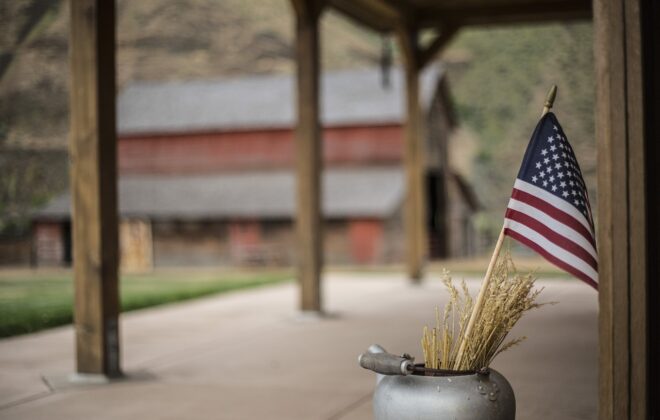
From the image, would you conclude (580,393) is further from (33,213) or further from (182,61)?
(182,61)

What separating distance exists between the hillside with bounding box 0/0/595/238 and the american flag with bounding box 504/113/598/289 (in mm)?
22179

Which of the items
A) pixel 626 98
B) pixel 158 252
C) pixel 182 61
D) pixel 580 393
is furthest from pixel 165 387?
pixel 182 61

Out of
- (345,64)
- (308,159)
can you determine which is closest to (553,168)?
(308,159)

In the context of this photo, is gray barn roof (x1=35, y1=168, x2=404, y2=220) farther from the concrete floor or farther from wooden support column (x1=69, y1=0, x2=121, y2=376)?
wooden support column (x1=69, y1=0, x2=121, y2=376)

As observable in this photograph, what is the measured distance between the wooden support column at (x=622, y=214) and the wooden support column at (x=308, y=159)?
7326 mm

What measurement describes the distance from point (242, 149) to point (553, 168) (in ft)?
95.8

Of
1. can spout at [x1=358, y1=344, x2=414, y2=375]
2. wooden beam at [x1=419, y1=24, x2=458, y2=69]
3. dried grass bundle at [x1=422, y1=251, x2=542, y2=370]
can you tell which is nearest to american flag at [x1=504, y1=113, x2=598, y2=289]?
dried grass bundle at [x1=422, y1=251, x2=542, y2=370]

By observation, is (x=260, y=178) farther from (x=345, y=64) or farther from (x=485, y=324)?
(x=345, y=64)

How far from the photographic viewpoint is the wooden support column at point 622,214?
14.7ft

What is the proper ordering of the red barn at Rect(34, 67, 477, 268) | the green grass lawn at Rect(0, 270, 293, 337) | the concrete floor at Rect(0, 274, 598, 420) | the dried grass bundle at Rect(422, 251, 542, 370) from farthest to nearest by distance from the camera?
the red barn at Rect(34, 67, 477, 268), the green grass lawn at Rect(0, 270, 293, 337), the concrete floor at Rect(0, 274, 598, 420), the dried grass bundle at Rect(422, 251, 542, 370)

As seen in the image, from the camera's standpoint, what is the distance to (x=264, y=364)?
8.41 metres

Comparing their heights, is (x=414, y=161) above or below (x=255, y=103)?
below

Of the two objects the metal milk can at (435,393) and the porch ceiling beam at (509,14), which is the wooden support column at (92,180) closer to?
the metal milk can at (435,393)

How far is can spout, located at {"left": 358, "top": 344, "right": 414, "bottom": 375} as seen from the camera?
13.8 feet
